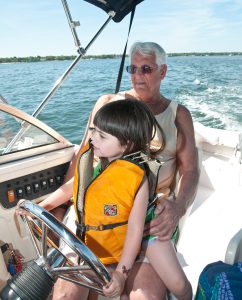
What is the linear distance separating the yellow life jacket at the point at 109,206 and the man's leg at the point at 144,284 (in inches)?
3.8

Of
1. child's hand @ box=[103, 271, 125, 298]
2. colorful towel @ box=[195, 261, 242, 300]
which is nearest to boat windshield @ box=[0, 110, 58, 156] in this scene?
child's hand @ box=[103, 271, 125, 298]

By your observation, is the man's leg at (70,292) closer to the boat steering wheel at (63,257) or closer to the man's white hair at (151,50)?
the boat steering wheel at (63,257)

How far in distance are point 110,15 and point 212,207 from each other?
1467 millimetres

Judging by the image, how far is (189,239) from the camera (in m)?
2.03

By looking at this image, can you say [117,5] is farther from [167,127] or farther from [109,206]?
[109,206]

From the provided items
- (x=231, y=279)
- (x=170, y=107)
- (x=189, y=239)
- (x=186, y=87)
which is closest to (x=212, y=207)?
(x=189, y=239)

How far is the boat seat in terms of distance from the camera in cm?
127

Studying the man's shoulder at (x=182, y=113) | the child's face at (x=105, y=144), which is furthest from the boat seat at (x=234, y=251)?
the man's shoulder at (x=182, y=113)

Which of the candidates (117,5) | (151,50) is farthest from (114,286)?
(117,5)

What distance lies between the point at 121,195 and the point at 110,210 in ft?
0.26

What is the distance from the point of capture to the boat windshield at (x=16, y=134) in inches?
77.1

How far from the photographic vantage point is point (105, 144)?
1.34m

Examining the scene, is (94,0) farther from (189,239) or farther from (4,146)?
(189,239)

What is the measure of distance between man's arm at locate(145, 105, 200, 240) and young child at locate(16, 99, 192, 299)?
6cm
